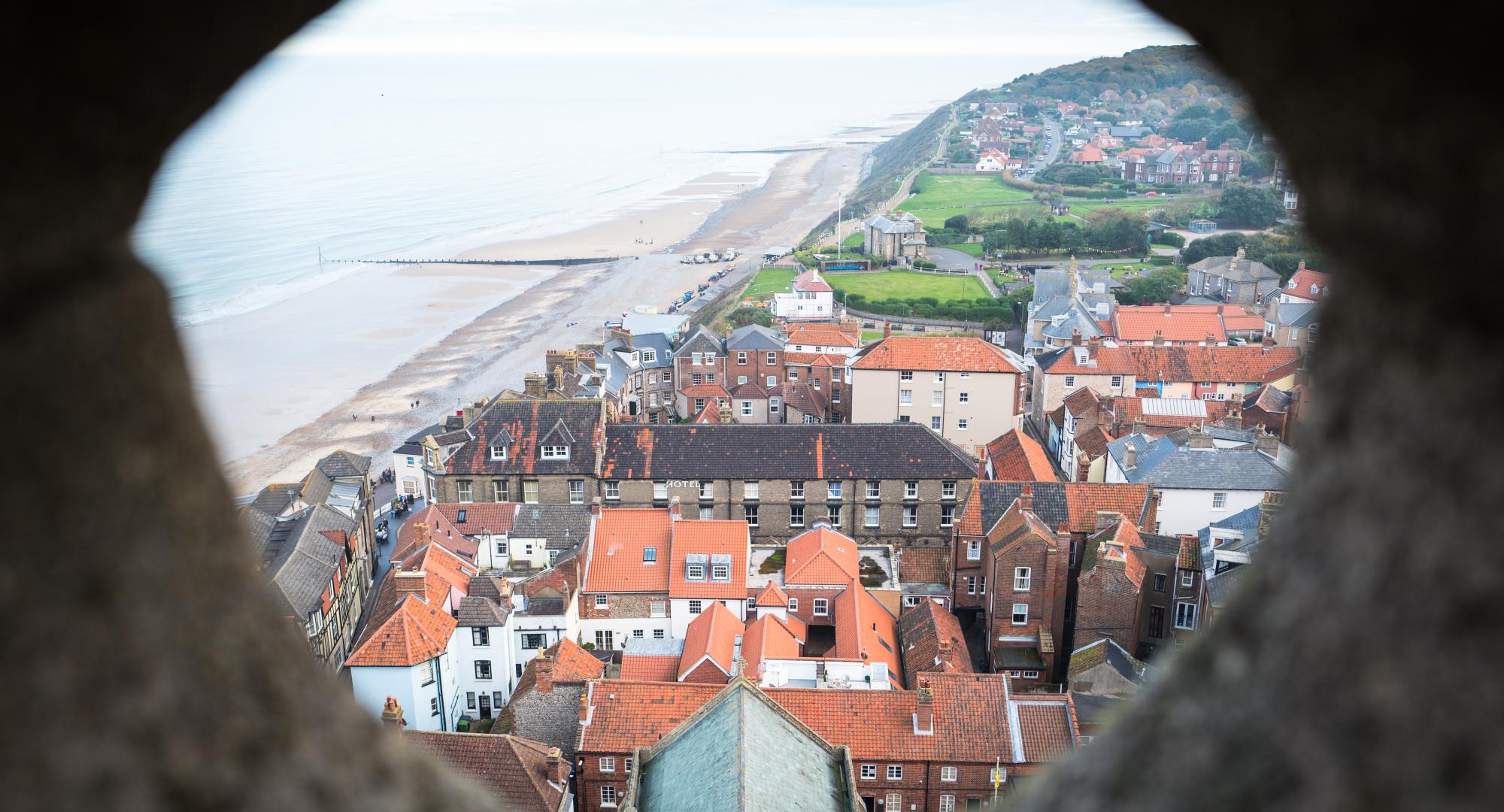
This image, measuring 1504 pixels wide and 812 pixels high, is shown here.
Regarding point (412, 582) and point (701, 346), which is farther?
point (701, 346)

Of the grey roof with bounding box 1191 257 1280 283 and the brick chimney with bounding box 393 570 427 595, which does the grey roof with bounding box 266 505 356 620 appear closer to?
the brick chimney with bounding box 393 570 427 595

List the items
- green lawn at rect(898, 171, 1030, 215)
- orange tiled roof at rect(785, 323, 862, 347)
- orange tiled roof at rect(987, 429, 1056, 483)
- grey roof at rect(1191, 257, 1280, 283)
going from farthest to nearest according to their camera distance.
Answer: green lawn at rect(898, 171, 1030, 215) → grey roof at rect(1191, 257, 1280, 283) → orange tiled roof at rect(785, 323, 862, 347) → orange tiled roof at rect(987, 429, 1056, 483)

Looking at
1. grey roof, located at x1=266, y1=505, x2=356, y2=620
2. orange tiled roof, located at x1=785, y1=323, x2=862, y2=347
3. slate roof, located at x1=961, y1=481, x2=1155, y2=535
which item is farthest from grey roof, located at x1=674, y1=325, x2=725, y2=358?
slate roof, located at x1=961, y1=481, x2=1155, y2=535

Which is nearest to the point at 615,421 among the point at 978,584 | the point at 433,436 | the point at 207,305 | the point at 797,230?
the point at 433,436

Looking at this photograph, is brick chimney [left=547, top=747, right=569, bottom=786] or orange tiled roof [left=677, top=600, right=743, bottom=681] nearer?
brick chimney [left=547, top=747, right=569, bottom=786]

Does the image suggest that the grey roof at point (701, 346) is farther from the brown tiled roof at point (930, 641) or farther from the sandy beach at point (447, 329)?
the brown tiled roof at point (930, 641)

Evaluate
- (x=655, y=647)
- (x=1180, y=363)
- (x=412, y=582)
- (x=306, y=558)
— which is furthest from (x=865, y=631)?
Result: (x=1180, y=363)

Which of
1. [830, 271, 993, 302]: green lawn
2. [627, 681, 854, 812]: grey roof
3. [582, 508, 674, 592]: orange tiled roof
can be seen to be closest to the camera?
[627, 681, 854, 812]: grey roof

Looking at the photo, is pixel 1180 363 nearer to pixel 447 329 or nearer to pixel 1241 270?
pixel 1241 270
